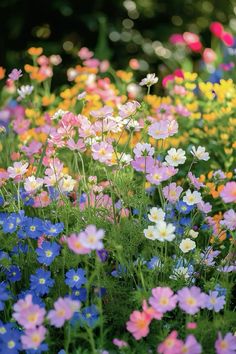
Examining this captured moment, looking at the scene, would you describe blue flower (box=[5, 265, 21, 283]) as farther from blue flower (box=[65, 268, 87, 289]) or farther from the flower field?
blue flower (box=[65, 268, 87, 289])

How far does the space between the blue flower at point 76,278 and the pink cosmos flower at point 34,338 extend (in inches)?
10.7

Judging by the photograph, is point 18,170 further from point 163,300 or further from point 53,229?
point 163,300

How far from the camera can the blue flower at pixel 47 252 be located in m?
1.77

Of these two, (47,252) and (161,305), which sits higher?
(161,305)

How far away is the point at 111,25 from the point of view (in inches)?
196

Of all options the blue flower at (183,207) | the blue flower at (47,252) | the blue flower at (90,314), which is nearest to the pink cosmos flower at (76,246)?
the blue flower at (90,314)

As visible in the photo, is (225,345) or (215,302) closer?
(225,345)

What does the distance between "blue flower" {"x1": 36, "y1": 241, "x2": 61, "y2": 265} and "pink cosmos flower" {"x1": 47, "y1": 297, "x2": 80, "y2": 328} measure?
0.33 metres

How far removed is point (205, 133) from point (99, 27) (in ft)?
7.69

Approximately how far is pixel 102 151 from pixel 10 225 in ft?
1.07

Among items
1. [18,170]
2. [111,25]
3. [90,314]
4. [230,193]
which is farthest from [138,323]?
[111,25]

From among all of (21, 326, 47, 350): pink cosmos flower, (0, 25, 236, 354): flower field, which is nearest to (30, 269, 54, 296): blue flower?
(0, 25, 236, 354): flower field

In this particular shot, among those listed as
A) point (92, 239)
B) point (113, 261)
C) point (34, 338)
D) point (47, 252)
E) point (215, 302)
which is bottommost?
point (113, 261)

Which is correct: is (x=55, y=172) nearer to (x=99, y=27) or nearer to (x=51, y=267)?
(x=51, y=267)
